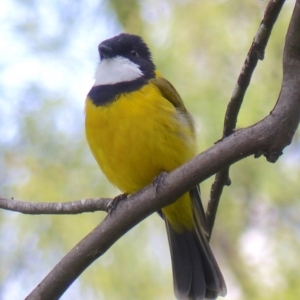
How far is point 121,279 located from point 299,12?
10.4 feet

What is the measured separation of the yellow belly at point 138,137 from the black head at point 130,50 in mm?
335

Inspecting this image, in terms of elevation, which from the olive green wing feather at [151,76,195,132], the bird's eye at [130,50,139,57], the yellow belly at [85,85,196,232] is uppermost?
the bird's eye at [130,50,139,57]

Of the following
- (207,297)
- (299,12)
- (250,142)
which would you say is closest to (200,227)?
(207,297)

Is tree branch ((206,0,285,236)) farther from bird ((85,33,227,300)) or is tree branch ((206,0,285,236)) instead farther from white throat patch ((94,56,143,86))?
white throat patch ((94,56,143,86))

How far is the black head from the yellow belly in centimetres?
33

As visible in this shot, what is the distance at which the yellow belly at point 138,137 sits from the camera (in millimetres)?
3227

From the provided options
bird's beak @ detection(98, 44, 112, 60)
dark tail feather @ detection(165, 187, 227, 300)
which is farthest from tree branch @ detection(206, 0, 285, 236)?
bird's beak @ detection(98, 44, 112, 60)

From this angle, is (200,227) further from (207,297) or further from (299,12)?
(299,12)

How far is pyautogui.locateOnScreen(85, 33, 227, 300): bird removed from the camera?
324cm

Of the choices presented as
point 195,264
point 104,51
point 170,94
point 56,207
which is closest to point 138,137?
point 170,94

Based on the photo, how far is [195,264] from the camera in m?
3.74

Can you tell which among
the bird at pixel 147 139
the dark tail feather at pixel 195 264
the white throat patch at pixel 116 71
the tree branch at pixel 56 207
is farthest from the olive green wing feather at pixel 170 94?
the tree branch at pixel 56 207

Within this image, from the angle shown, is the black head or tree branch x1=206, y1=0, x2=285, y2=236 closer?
tree branch x1=206, y1=0, x2=285, y2=236

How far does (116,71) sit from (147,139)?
549 mm
